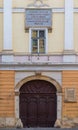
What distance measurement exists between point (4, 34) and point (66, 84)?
13.9 ft

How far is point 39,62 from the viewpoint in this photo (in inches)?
1212

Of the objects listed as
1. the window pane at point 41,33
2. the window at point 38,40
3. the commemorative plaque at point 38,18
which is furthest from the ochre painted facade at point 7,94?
the commemorative plaque at point 38,18

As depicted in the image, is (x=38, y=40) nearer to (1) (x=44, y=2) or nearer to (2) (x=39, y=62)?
(2) (x=39, y=62)

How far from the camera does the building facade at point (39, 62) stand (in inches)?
1210

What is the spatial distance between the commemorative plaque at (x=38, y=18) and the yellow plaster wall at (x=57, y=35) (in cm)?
30

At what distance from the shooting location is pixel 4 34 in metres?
31.1

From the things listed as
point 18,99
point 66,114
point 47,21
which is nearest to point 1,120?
point 18,99

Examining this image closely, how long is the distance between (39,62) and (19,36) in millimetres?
1809

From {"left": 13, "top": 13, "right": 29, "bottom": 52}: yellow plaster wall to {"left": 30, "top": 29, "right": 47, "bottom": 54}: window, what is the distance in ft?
1.13

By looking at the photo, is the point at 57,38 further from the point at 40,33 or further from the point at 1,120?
the point at 1,120

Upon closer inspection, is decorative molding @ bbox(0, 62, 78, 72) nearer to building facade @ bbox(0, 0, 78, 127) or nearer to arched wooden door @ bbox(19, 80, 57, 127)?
building facade @ bbox(0, 0, 78, 127)

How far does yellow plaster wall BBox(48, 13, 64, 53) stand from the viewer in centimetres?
3120

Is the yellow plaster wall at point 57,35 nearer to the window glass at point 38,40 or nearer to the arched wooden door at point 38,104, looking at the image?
the window glass at point 38,40

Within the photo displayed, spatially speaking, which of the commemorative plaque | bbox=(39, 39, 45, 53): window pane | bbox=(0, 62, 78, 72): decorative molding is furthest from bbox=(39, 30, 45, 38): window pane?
bbox=(0, 62, 78, 72): decorative molding
